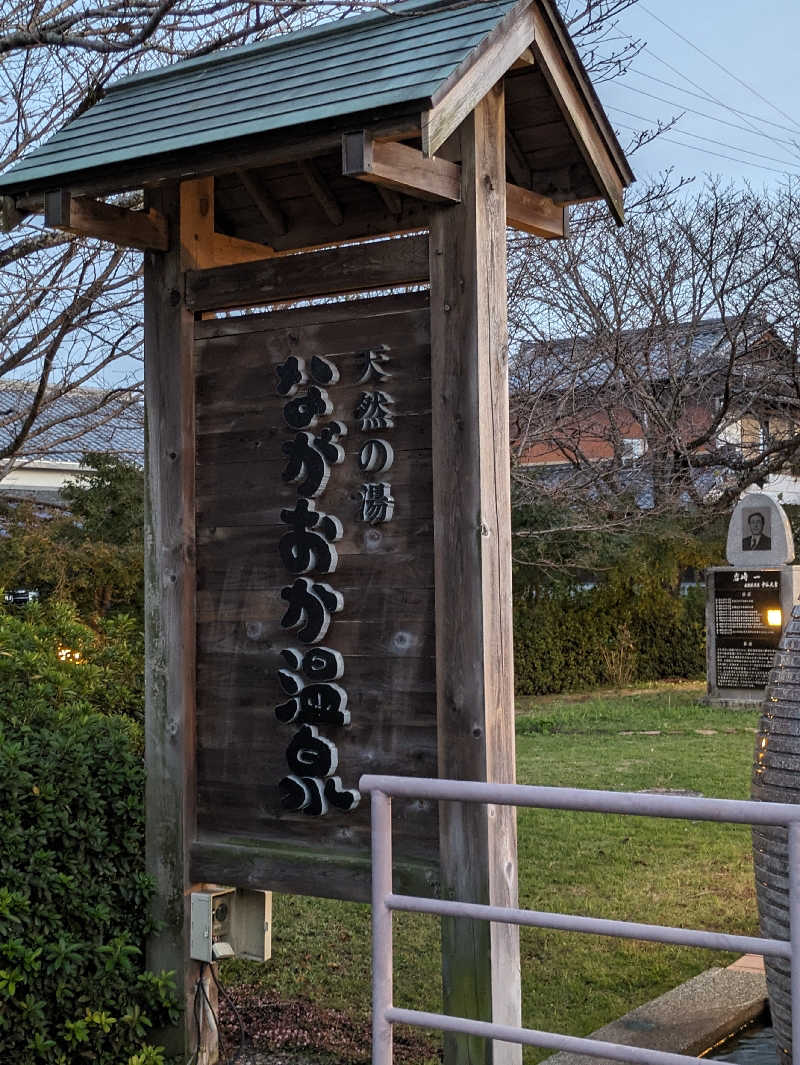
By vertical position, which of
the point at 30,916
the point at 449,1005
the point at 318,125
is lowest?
the point at 449,1005

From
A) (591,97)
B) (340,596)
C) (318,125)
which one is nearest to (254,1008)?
(340,596)

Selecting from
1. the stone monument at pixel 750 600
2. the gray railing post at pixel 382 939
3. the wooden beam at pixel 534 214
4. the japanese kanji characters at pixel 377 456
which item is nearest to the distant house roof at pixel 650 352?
the stone monument at pixel 750 600

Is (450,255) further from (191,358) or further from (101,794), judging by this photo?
(101,794)

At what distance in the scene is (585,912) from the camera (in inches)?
263

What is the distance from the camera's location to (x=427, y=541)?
4152 millimetres

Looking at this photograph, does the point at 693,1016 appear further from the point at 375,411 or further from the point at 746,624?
the point at 746,624

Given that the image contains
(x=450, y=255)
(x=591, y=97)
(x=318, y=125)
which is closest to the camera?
(x=318, y=125)

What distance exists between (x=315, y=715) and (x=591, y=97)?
243 cm

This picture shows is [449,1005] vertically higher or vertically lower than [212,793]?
lower

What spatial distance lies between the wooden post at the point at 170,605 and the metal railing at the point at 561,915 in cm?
136

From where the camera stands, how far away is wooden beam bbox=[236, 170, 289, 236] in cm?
464

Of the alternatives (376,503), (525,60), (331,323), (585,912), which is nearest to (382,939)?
(376,503)

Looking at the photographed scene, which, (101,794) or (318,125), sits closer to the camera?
(318,125)

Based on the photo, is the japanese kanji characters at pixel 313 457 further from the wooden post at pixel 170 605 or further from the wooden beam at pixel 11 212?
the wooden beam at pixel 11 212
